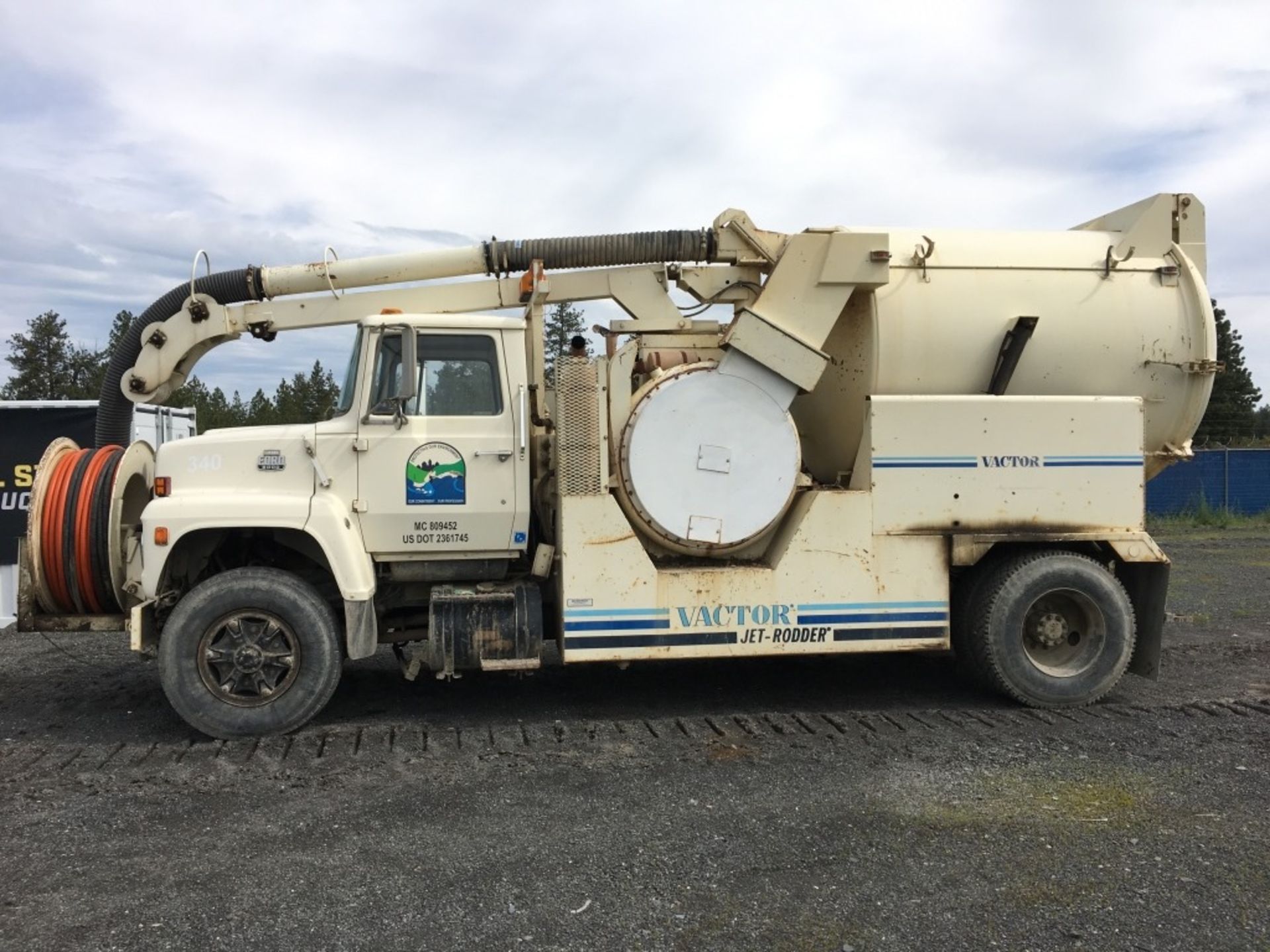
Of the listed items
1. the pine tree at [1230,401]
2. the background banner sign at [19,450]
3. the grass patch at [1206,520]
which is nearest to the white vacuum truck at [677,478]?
the background banner sign at [19,450]

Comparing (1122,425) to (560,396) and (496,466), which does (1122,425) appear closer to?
(560,396)

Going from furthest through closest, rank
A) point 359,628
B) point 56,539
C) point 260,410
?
point 260,410, point 56,539, point 359,628

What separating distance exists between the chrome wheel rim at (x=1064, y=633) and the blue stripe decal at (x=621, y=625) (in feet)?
8.17

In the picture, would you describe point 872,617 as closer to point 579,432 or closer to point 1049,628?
point 1049,628

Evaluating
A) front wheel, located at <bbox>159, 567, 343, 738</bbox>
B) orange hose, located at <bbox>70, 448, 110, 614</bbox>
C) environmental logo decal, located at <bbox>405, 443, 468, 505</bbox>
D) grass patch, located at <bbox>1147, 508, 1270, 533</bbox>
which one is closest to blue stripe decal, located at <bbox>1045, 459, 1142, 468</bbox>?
environmental logo decal, located at <bbox>405, 443, 468, 505</bbox>

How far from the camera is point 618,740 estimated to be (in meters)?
5.70

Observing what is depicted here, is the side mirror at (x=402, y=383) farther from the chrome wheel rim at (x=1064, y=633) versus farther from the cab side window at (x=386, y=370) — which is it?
the chrome wheel rim at (x=1064, y=633)

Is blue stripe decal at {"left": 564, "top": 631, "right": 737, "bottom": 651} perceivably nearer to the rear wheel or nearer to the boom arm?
the rear wheel

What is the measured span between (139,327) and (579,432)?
3.45 meters

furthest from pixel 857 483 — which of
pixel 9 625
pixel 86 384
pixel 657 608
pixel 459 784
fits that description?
pixel 86 384

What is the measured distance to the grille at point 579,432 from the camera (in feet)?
19.8

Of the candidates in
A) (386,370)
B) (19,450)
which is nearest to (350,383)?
(386,370)

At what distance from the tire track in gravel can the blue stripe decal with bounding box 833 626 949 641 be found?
491 mm

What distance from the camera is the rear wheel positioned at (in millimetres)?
6328
